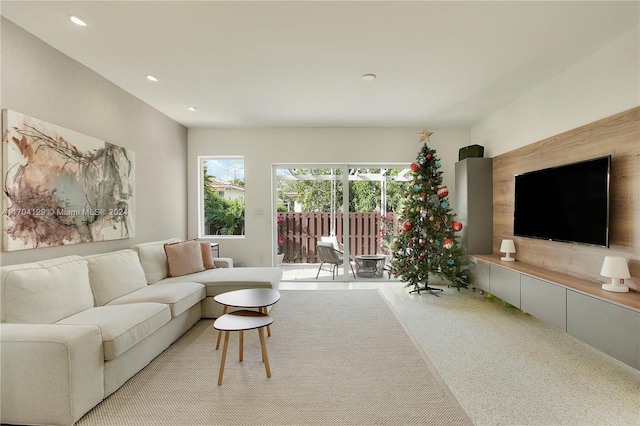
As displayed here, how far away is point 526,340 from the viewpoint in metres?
2.91

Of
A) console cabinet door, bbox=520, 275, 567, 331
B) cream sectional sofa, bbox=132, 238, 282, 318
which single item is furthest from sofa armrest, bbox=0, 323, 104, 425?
console cabinet door, bbox=520, 275, 567, 331

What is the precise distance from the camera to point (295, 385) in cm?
216

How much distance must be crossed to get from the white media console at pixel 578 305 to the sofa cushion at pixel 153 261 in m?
4.04

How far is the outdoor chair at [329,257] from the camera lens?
514 cm

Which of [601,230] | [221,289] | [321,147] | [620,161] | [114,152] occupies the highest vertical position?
[321,147]

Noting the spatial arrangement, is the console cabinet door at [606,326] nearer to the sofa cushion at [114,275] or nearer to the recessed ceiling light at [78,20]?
the sofa cushion at [114,275]

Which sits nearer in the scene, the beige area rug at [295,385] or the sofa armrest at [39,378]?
the sofa armrest at [39,378]

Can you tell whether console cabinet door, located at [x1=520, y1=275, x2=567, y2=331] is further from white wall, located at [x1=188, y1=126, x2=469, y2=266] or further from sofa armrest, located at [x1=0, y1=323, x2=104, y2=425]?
sofa armrest, located at [x1=0, y1=323, x2=104, y2=425]

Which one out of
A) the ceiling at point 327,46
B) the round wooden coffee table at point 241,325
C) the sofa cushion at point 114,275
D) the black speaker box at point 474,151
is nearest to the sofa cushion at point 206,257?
the sofa cushion at point 114,275

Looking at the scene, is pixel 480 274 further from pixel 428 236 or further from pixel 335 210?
pixel 335 210

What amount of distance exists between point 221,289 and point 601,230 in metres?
3.73

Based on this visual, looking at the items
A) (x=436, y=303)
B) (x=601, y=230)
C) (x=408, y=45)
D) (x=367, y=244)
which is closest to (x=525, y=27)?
(x=408, y=45)

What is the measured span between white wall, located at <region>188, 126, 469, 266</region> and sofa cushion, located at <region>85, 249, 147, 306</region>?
Answer: 208 cm

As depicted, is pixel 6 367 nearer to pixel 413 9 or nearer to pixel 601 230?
pixel 413 9
